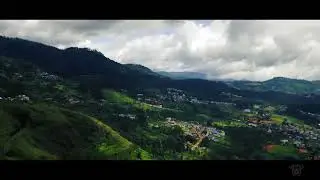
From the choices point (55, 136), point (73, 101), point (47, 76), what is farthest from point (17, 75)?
point (55, 136)

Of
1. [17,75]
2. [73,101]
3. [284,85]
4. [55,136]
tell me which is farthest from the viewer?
[17,75]

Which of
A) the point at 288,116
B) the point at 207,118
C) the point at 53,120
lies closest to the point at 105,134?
the point at 53,120

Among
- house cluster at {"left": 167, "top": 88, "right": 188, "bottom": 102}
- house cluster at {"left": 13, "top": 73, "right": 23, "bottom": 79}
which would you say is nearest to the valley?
house cluster at {"left": 167, "top": 88, "right": 188, "bottom": 102}

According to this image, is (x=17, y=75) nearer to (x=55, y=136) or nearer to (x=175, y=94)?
(x=55, y=136)

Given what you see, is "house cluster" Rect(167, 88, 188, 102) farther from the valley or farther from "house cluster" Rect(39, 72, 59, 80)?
"house cluster" Rect(39, 72, 59, 80)

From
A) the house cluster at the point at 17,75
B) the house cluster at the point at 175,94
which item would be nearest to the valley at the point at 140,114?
the house cluster at the point at 175,94

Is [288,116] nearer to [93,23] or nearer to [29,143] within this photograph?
[93,23]

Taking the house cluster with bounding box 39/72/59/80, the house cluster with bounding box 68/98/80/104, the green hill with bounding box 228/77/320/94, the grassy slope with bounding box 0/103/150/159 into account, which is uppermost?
the house cluster with bounding box 39/72/59/80

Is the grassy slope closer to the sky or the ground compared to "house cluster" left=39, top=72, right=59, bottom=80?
closer to the ground
